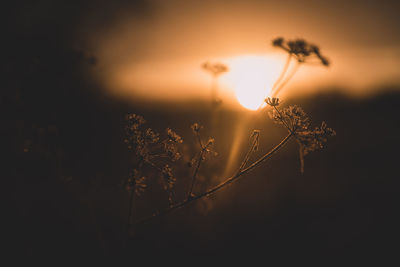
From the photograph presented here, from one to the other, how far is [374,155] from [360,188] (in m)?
4.05

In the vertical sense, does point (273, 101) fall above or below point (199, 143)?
above

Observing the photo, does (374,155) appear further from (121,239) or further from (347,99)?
(121,239)

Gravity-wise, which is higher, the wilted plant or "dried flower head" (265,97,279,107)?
"dried flower head" (265,97,279,107)

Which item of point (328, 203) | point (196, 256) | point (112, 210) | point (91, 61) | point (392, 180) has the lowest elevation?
point (196, 256)

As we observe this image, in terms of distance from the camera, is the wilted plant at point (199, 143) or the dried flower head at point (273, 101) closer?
the wilted plant at point (199, 143)

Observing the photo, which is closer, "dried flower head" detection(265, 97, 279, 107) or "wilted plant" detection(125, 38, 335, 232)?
"wilted plant" detection(125, 38, 335, 232)

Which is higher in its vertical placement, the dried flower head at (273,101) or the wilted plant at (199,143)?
the dried flower head at (273,101)

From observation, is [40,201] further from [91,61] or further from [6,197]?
[91,61]

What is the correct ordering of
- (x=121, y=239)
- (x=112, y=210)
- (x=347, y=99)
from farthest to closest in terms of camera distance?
1. (x=347, y=99)
2. (x=112, y=210)
3. (x=121, y=239)

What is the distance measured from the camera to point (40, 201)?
2.73m

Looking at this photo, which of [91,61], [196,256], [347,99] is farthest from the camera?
[347,99]

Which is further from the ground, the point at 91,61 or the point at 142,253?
the point at 91,61

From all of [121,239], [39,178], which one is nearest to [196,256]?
[121,239]

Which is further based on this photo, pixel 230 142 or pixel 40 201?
pixel 230 142
